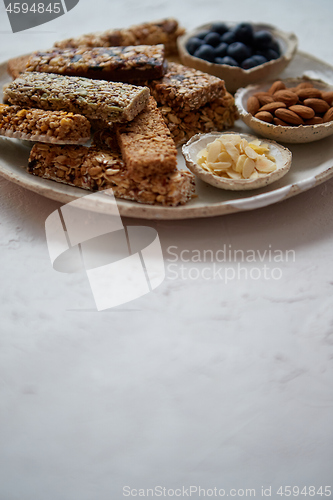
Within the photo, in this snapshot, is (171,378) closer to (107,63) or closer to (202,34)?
(107,63)

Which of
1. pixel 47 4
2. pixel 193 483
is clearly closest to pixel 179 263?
pixel 193 483

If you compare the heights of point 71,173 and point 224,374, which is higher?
point 71,173

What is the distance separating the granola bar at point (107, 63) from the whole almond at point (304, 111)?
48 centimetres

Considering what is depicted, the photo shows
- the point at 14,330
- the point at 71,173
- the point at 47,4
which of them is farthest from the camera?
the point at 47,4

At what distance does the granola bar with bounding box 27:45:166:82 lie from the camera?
5.38 feet

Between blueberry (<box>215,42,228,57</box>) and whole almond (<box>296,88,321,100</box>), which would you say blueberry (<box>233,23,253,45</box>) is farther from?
whole almond (<box>296,88,321,100</box>)

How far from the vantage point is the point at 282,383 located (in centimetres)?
111

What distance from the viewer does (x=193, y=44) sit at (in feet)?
6.48

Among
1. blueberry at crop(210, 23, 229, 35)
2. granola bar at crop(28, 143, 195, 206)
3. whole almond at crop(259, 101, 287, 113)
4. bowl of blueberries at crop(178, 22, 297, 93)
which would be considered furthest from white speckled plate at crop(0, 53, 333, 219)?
blueberry at crop(210, 23, 229, 35)

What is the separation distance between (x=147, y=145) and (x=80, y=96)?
0.94 feet

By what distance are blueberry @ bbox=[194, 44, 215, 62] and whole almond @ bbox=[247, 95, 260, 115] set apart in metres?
0.35

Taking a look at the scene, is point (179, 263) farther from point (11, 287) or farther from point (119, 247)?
point (11, 287)

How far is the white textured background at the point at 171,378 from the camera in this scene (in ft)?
3.30

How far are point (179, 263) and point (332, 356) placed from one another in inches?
18.2
